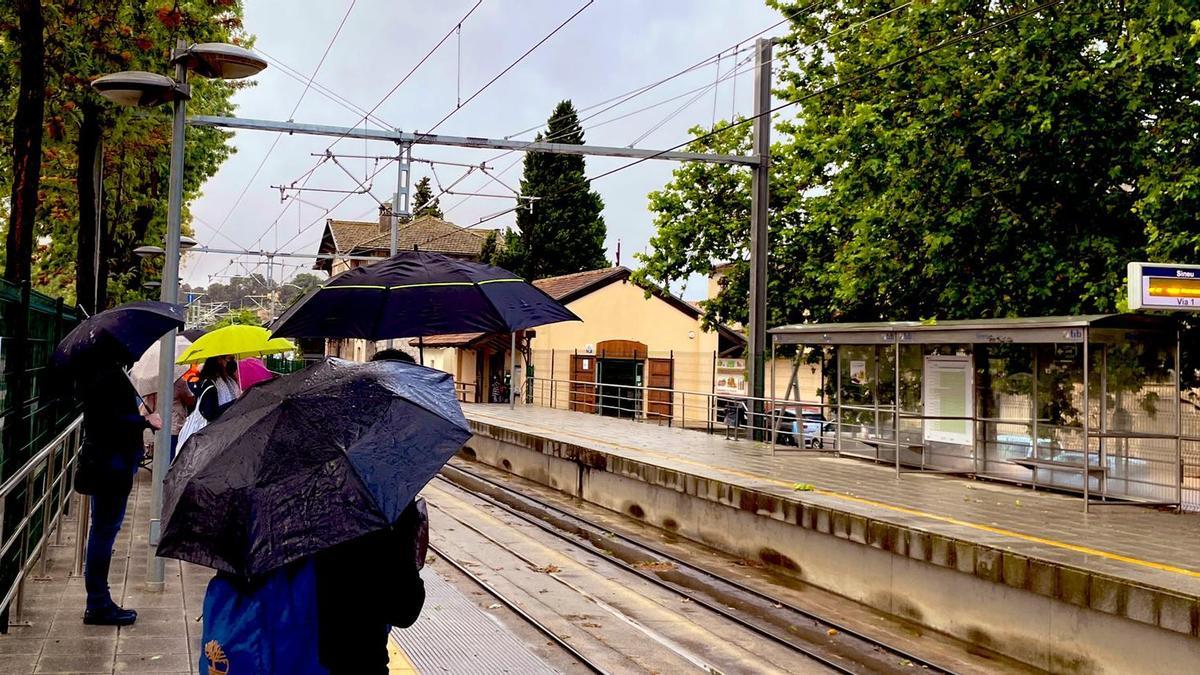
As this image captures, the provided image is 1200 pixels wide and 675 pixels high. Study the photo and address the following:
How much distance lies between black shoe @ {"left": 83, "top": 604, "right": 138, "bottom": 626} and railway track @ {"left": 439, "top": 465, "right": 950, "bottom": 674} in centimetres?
314

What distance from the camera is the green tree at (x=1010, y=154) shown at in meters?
14.9

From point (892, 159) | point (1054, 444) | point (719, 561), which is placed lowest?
point (719, 561)

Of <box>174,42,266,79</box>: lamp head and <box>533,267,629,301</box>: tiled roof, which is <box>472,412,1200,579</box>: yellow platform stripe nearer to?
<box>174,42,266,79</box>: lamp head

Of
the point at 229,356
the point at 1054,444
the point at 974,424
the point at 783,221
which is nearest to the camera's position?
the point at 229,356

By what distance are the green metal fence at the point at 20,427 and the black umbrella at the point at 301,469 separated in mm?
3248

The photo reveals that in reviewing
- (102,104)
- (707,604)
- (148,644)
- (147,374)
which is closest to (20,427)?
(148,644)

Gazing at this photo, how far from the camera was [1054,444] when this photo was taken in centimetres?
1366

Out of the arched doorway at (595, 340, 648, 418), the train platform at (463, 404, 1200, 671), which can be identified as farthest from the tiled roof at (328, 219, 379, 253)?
the train platform at (463, 404, 1200, 671)

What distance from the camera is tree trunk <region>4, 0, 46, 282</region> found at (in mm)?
11703

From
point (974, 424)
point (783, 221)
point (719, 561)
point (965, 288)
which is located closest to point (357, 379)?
point (719, 561)

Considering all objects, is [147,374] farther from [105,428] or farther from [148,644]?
[148,644]

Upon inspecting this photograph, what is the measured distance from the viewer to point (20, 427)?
7.36 metres

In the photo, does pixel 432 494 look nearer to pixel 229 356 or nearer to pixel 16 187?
pixel 16 187

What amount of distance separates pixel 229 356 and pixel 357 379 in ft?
13.4
